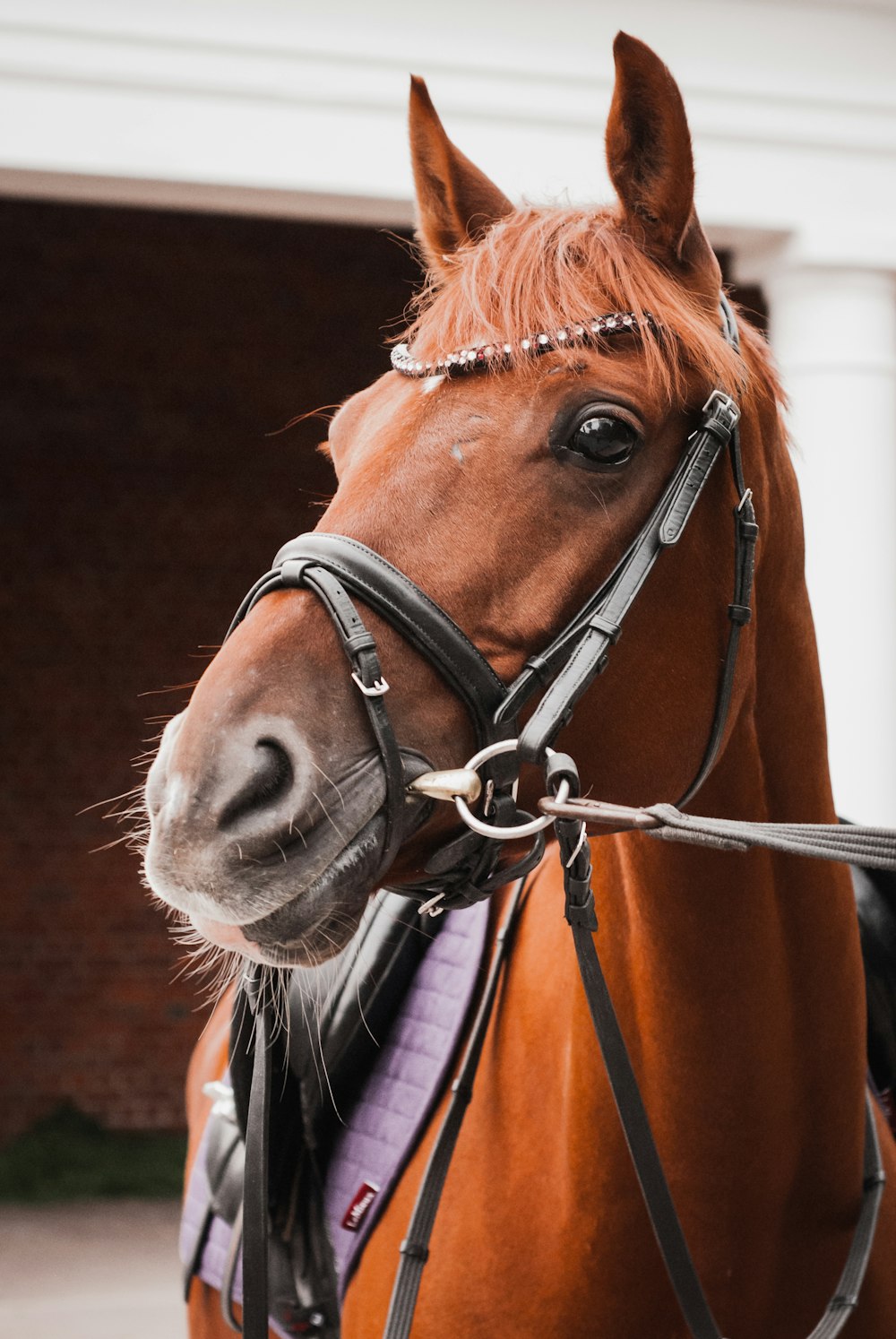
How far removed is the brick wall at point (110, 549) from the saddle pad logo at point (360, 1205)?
198 inches

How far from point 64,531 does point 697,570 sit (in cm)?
597

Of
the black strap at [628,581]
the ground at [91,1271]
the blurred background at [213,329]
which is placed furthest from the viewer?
the ground at [91,1271]

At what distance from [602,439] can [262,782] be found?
521mm

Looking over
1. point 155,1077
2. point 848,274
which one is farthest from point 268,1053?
point 155,1077

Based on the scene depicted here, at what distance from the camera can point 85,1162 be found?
6500mm

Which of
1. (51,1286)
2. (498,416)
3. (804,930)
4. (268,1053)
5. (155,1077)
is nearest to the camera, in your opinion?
(498,416)

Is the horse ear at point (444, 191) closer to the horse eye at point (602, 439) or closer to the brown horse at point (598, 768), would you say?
the brown horse at point (598, 768)

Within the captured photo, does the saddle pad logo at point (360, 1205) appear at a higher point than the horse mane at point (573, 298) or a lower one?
lower

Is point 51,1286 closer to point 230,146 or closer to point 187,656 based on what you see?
Answer: point 187,656

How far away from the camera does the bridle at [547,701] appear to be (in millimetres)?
1230

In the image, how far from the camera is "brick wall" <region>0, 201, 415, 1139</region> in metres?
6.74

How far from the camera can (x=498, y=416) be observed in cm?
132

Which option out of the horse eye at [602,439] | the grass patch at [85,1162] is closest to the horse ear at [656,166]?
the horse eye at [602,439]

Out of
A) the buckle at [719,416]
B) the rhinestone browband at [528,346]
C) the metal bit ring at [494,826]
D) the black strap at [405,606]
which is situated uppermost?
the rhinestone browband at [528,346]
